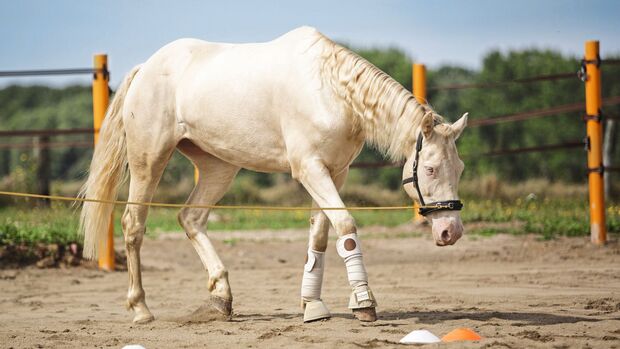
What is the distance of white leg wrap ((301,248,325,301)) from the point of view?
5.77m

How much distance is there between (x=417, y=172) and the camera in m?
5.41

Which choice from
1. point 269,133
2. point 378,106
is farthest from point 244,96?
point 378,106

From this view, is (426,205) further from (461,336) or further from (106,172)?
(106,172)

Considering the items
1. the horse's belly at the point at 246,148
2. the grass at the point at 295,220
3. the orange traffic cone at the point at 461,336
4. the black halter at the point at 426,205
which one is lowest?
the orange traffic cone at the point at 461,336

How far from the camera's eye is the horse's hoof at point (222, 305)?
6.00 m

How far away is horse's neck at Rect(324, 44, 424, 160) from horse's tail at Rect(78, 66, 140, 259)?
187 centimetres

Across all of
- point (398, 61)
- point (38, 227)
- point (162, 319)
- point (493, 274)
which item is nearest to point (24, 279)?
point (38, 227)

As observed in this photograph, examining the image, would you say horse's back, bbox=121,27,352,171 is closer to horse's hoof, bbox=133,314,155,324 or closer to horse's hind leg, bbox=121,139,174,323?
horse's hind leg, bbox=121,139,174,323

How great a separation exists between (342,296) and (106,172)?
2033 mm

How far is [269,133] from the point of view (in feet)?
19.6

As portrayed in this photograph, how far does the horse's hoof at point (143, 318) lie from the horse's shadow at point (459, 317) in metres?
0.55

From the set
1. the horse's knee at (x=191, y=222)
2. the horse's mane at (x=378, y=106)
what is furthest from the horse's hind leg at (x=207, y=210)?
the horse's mane at (x=378, y=106)

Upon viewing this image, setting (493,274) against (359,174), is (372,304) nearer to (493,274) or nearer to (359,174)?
(493,274)

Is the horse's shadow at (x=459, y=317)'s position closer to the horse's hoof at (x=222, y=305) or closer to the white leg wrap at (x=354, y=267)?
the horse's hoof at (x=222, y=305)
